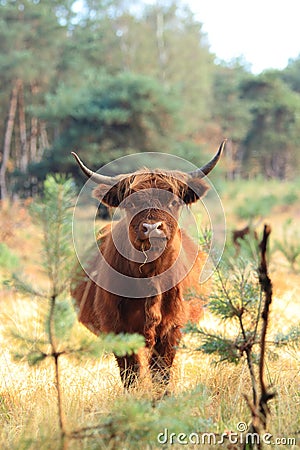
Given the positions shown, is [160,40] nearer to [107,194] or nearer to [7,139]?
[7,139]

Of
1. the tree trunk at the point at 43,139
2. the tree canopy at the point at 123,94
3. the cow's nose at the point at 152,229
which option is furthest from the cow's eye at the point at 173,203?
the tree trunk at the point at 43,139

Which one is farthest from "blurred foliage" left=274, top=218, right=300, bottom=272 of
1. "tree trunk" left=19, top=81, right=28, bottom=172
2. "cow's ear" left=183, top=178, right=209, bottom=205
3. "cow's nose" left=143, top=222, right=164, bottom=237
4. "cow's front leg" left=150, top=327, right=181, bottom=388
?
"tree trunk" left=19, top=81, right=28, bottom=172

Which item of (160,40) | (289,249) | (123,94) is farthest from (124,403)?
(160,40)

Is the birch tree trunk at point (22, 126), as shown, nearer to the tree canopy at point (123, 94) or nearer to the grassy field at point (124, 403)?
the tree canopy at point (123, 94)

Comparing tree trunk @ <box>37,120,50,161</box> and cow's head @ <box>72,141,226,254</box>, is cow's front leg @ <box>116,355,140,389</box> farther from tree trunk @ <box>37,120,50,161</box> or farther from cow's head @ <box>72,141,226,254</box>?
tree trunk @ <box>37,120,50,161</box>

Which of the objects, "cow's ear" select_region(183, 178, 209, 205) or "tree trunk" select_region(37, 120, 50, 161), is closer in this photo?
"cow's ear" select_region(183, 178, 209, 205)

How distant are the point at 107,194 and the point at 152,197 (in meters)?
0.46

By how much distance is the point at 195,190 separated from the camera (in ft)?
Answer: 13.5

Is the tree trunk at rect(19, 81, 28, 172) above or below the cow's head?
above

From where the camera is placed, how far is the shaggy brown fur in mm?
3657

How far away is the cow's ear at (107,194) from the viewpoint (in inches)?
159

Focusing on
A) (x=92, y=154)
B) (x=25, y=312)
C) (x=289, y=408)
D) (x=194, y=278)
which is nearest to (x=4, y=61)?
(x=92, y=154)

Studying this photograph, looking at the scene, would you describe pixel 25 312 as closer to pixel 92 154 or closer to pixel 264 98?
pixel 92 154

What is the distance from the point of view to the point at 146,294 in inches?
145
